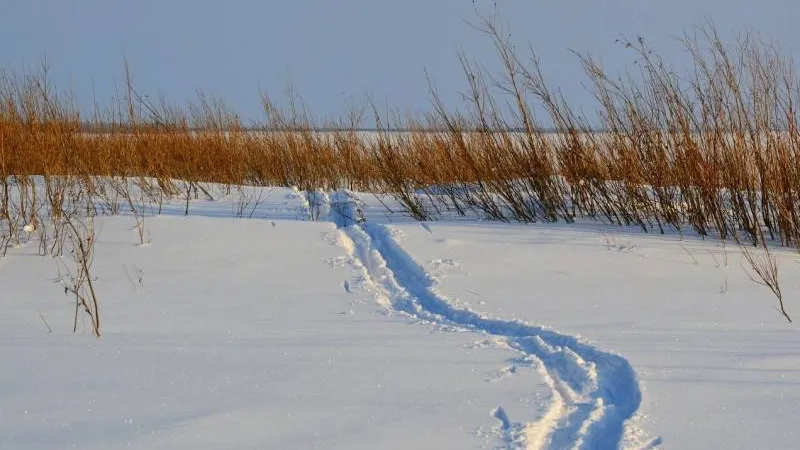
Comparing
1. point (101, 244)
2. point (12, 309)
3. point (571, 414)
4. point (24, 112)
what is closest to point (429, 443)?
point (571, 414)

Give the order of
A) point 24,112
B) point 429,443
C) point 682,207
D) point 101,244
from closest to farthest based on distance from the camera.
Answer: point 429,443, point 101,244, point 682,207, point 24,112

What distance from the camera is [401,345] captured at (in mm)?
2652

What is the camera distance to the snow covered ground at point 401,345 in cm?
193

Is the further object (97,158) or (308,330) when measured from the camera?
(97,158)

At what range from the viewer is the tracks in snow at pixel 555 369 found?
6.27 feet

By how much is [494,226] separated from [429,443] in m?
3.17

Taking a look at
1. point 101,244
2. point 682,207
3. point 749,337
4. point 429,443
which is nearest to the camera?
point 429,443

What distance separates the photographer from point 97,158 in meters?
7.19

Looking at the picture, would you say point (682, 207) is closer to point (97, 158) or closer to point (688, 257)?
point (688, 257)

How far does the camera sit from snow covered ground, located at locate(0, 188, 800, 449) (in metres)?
1.93

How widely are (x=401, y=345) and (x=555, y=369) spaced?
0.49 meters

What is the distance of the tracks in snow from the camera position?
6.27 feet

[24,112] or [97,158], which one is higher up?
[24,112]

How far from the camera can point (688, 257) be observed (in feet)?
13.4
